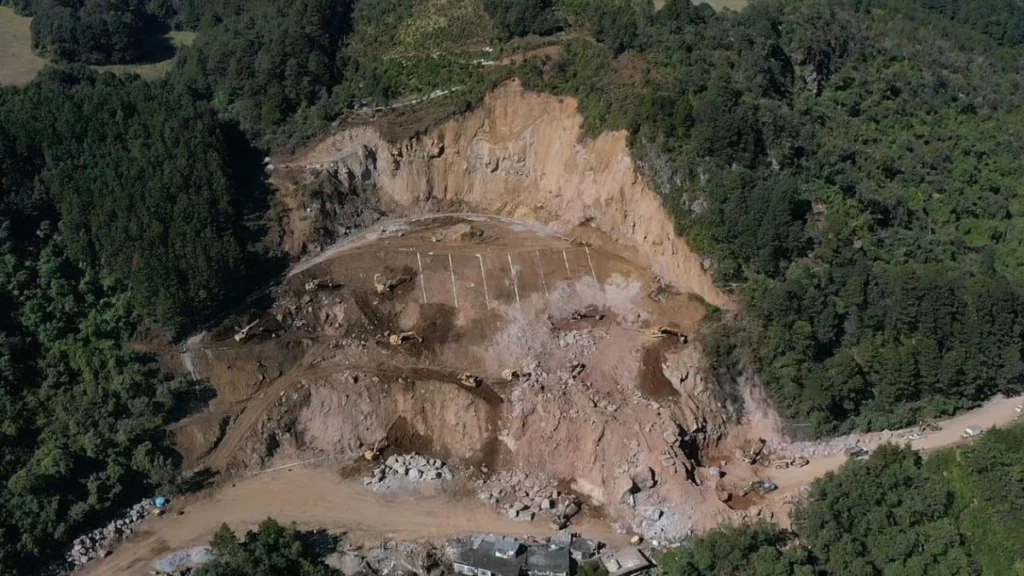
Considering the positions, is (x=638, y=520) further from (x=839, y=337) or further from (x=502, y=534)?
(x=839, y=337)

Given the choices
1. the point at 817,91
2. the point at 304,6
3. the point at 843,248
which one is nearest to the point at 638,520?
the point at 843,248

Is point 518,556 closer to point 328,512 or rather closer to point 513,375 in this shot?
point 328,512

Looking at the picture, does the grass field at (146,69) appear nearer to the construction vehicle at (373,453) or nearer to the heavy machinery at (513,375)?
the construction vehicle at (373,453)

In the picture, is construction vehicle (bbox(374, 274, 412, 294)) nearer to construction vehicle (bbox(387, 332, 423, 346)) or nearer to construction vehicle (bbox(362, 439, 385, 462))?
construction vehicle (bbox(387, 332, 423, 346))

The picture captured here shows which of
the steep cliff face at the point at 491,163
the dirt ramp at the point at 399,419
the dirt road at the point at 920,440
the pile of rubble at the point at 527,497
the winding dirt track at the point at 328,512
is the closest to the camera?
the winding dirt track at the point at 328,512

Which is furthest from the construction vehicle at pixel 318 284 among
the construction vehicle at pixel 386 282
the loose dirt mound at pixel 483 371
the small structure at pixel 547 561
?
the small structure at pixel 547 561

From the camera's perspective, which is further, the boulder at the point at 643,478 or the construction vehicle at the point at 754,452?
the construction vehicle at the point at 754,452
